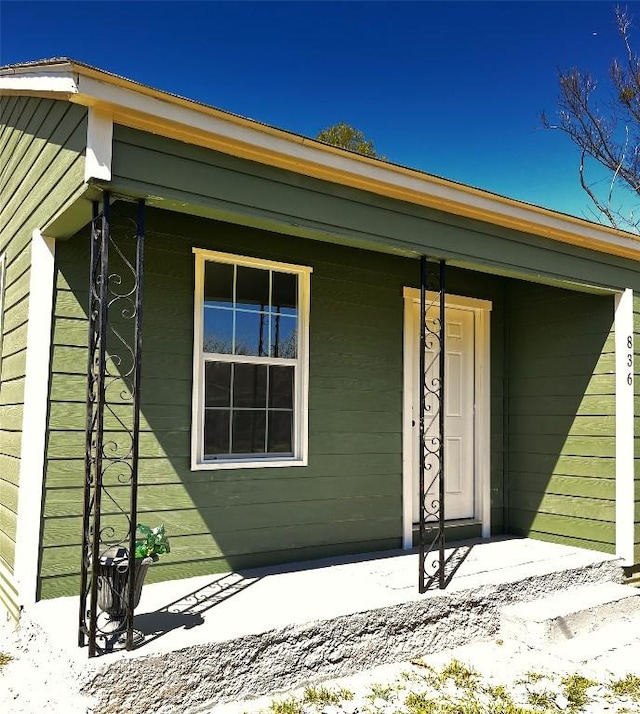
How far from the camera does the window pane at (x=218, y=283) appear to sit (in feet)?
14.3

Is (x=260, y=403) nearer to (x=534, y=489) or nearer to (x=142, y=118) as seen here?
(x=142, y=118)

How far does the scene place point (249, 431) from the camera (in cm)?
453

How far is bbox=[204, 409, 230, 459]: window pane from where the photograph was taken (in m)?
4.35

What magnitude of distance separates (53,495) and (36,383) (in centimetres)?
64

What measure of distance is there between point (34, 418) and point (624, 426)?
4.31 m

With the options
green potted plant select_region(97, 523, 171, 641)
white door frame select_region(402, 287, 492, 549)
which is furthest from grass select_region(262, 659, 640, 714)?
white door frame select_region(402, 287, 492, 549)

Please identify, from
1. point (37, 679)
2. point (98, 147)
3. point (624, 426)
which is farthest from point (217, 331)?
point (624, 426)

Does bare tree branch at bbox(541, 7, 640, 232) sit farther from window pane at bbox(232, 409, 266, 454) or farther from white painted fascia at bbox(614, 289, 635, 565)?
window pane at bbox(232, 409, 266, 454)

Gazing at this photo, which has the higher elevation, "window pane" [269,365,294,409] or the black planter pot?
"window pane" [269,365,294,409]

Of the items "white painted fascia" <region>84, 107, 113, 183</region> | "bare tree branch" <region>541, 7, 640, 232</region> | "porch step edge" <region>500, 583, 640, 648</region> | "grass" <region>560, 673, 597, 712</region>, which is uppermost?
"bare tree branch" <region>541, 7, 640, 232</region>

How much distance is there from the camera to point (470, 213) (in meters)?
4.32

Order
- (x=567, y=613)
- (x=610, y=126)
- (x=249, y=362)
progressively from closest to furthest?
(x=567, y=613) < (x=249, y=362) < (x=610, y=126)

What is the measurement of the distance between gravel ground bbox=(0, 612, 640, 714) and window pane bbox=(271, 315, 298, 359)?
84.1 inches

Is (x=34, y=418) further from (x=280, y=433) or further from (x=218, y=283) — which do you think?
(x=280, y=433)
